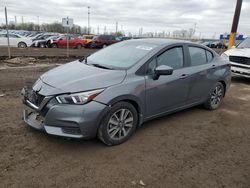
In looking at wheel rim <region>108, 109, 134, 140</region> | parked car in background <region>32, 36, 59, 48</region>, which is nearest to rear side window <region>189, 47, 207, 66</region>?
wheel rim <region>108, 109, 134, 140</region>

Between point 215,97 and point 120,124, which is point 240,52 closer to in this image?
point 215,97

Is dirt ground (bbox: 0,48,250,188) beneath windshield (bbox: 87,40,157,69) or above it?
beneath

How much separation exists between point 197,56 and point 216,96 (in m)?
1.19

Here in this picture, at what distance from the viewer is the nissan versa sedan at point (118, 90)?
337 cm

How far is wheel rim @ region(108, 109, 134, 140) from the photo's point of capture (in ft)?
12.1

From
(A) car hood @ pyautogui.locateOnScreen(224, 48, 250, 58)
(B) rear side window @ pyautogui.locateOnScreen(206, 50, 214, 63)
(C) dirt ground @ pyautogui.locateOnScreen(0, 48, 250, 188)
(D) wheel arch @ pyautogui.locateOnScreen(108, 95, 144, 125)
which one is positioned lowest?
(C) dirt ground @ pyautogui.locateOnScreen(0, 48, 250, 188)

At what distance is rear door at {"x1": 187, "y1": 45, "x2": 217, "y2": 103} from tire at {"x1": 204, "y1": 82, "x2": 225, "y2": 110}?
203mm

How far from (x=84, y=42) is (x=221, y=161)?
24929 millimetres

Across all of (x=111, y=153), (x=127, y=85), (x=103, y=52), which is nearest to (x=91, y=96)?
(x=127, y=85)

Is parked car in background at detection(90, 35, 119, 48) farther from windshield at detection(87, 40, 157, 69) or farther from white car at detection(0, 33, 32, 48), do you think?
windshield at detection(87, 40, 157, 69)

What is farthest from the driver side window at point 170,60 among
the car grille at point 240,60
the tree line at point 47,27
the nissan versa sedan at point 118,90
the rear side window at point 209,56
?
the tree line at point 47,27

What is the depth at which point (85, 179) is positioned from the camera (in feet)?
9.68

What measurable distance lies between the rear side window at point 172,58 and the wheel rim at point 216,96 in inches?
56.6

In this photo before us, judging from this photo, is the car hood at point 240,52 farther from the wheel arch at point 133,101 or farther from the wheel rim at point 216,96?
the wheel arch at point 133,101
